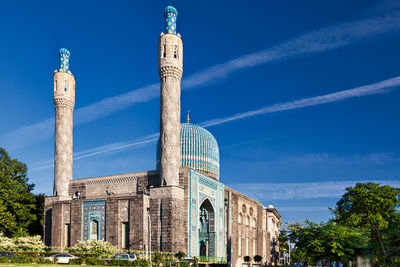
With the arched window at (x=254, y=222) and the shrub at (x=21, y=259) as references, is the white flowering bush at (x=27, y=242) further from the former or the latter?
the arched window at (x=254, y=222)

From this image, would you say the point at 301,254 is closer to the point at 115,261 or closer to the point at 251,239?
the point at 115,261

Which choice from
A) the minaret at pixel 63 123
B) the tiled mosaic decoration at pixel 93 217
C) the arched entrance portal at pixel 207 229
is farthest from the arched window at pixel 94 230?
the arched entrance portal at pixel 207 229

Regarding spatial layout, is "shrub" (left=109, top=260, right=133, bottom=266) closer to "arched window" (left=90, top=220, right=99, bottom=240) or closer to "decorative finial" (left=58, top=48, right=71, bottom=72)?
"arched window" (left=90, top=220, right=99, bottom=240)

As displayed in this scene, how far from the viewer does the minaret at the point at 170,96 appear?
44719 mm

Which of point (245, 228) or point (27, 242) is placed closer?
point (27, 242)

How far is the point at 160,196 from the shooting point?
4356cm

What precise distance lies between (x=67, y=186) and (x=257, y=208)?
1147 inches

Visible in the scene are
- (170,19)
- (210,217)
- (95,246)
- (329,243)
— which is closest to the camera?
(329,243)

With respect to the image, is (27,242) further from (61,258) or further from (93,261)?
(93,261)

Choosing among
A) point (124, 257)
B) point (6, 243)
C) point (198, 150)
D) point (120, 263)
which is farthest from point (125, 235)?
point (198, 150)

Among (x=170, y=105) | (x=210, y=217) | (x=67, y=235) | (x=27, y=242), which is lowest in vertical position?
(x=27, y=242)

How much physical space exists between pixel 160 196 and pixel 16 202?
20.4 m

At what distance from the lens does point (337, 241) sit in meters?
28.6

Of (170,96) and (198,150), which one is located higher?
(170,96)
